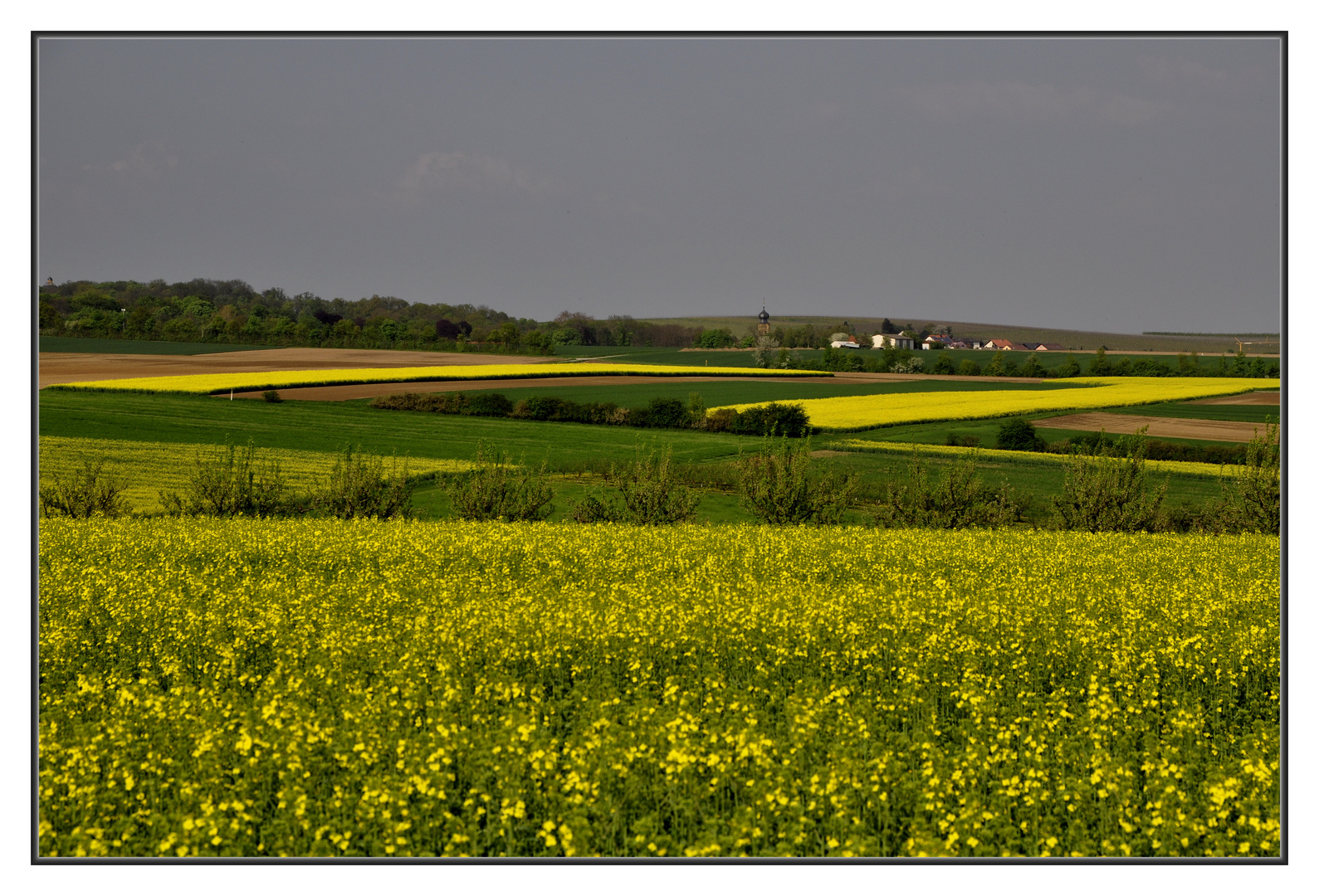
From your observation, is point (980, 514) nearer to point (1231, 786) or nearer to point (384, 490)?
point (384, 490)

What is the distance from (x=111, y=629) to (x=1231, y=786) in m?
9.57

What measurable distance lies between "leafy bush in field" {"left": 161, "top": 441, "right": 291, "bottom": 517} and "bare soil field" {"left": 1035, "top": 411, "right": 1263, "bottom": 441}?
20.2 metres

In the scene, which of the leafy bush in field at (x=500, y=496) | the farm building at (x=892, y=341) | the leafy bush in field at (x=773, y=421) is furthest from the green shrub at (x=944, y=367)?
the leafy bush in field at (x=500, y=496)

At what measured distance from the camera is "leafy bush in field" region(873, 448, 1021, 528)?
22688mm

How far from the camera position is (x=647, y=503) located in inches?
834

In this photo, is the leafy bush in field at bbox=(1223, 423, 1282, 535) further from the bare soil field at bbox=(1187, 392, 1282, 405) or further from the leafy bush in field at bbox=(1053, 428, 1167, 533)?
the leafy bush in field at bbox=(1053, 428, 1167, 533)

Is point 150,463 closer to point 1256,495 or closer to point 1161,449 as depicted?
point 1256,495

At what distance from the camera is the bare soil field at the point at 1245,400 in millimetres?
11945

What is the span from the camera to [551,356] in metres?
23.5

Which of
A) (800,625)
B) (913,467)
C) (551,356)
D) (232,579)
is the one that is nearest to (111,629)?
(232,579)

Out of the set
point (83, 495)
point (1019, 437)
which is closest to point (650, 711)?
point (83, 495)

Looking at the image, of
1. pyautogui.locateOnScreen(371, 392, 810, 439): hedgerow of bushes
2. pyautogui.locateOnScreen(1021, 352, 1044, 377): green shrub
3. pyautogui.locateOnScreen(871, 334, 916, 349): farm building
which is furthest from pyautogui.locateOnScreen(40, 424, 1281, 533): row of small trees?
pyautogui.locateOnScreen(1021, 352, 1044, 377): green shrub

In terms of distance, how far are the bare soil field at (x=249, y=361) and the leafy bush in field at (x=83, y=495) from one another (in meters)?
2.11

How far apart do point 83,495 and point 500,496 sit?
25.8ft
